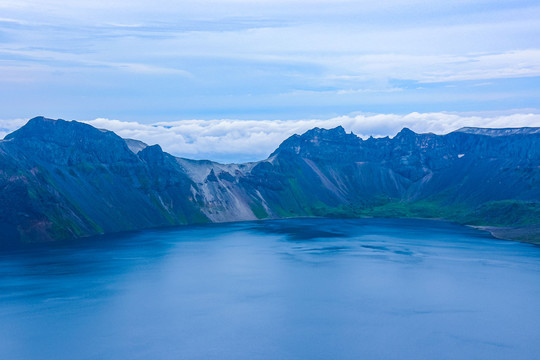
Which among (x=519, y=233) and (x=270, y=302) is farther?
(x=519, y=233)

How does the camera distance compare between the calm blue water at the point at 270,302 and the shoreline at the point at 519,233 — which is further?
the shoreline at the point at 519,233

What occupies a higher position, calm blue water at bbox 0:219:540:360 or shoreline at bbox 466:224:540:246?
shoreline at bbox 466:224:540:246

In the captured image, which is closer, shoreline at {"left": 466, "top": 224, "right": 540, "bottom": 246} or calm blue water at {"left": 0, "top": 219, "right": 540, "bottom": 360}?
calm blue water at {"left": 0, "top": 219, "right": 540, "bottom": 360}

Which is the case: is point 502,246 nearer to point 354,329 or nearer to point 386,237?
point 386,237

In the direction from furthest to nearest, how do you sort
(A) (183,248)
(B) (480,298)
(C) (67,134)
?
1. (C) (67,134)
2. (A) (183,248)
3. (B) (480,298)

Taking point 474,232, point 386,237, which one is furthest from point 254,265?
point 474,232

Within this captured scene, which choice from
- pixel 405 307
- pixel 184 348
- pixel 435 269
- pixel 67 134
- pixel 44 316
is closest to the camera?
pixel 184 348

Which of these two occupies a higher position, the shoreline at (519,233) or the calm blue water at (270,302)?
the shoreline at (519,233)

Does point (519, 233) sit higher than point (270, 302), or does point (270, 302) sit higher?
point (519, 233)
